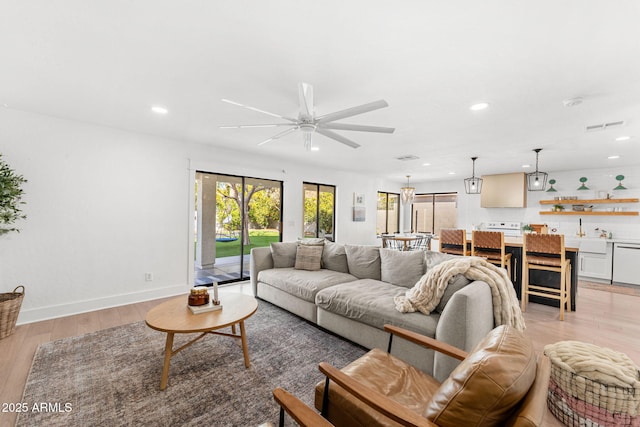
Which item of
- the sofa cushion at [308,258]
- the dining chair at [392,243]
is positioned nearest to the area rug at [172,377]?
the sofa cushion at [308,258]

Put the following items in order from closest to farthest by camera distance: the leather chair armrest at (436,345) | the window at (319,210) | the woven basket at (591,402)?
the leather chair armrest at (436,345), the woven basket at (591,402), the window at (319,210)

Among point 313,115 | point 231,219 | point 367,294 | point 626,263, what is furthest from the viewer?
point 231,219

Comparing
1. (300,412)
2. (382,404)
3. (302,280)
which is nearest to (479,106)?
(302,280)

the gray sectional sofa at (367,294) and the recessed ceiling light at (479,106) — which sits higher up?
the recessed ceiling light at (479,106)

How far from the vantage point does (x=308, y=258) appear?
13.0ft

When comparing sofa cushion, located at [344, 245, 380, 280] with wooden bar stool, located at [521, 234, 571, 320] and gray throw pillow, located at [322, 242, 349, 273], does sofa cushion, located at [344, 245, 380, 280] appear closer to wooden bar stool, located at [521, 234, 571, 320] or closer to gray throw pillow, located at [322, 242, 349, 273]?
gray throw pillow, located at [322, 242, 349, 273]

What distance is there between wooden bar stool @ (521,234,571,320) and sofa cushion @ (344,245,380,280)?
2.27m

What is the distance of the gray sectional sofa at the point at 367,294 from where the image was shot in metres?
1.99

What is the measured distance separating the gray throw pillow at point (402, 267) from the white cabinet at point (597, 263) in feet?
17.0

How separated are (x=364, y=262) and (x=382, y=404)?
8.25 ft

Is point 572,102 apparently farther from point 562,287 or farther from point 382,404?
point 382,404

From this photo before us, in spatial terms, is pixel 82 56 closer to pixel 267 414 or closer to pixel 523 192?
pixel 267 414

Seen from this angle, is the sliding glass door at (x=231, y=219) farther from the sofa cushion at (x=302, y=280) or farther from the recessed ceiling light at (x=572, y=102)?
the recessed ceiling light at (x=572, y=102)

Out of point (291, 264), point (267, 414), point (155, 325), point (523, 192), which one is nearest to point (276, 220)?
point (291, 264)
